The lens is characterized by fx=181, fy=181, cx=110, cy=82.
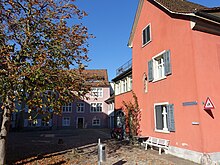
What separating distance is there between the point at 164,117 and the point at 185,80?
298 centimetres

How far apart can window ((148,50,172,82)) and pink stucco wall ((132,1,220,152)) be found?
38 centimetres

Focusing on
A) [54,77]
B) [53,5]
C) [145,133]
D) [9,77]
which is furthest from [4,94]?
[145,133]

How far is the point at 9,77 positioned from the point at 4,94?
1.96 feet

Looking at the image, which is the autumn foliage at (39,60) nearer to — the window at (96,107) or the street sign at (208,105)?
the street sign at (208,105)

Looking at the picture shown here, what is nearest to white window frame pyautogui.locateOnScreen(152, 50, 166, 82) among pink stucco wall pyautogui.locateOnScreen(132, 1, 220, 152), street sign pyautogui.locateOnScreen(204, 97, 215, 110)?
pink stucco wall pyautogui.locateOnScreen(132, 1, 220, 152)

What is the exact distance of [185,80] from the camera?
9484mm

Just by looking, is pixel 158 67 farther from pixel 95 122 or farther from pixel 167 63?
pixel 95 122

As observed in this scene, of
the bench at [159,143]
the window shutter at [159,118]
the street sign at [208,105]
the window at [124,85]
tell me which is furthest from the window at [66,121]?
the street sign at [208,105]

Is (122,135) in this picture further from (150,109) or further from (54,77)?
(54,77)

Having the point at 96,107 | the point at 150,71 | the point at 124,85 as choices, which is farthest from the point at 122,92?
the point at 96,107

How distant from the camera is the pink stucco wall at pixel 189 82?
27.9 ft

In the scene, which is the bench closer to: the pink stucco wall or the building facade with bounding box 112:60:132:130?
the pink stucco wall

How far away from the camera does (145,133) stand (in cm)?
1326

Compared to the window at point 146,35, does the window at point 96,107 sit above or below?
below
